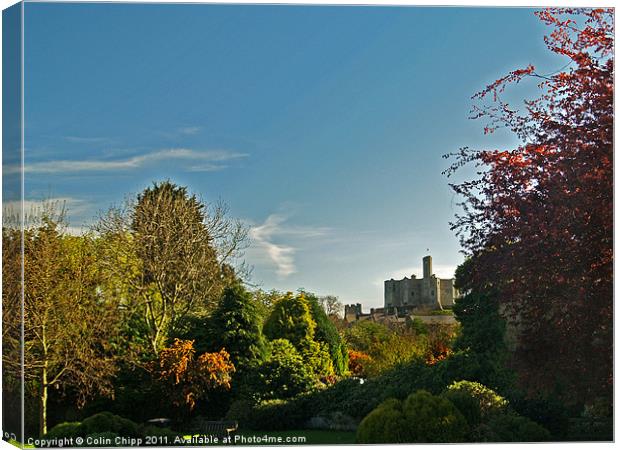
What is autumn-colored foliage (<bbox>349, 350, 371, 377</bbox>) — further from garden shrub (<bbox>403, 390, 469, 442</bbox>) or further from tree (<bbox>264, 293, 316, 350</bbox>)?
garden shrub (<bbox>403, 390, 469, 442</bbox>)

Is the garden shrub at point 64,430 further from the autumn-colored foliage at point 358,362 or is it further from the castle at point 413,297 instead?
the autumn-colored foliage at point 358,362

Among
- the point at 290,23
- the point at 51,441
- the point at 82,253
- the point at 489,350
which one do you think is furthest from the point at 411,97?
the point at 51,441

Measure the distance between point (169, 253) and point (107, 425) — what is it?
2.37 metres

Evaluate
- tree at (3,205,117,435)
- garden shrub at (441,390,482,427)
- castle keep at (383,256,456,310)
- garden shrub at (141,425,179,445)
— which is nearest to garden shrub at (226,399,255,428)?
garden shrub at (141,425,179,445)

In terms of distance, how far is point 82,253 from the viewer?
11672 millimetres

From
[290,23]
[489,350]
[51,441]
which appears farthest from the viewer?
Result: [489,350]

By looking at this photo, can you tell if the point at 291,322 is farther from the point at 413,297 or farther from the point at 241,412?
the point at 413,297

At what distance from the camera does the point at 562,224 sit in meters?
10.4

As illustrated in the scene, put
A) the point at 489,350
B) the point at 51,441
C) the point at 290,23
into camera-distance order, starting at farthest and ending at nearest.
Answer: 1. the point at 489,350
2. the point at 290,23
3. the point at 51,441

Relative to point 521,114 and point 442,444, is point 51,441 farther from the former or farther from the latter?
point 521,114

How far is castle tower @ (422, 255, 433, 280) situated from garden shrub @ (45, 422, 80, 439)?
468 cm

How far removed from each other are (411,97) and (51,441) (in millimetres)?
6015

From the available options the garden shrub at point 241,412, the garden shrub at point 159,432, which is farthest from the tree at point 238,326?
the garden shrub at point 159,432

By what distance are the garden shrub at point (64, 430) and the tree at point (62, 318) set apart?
16 centimetres
